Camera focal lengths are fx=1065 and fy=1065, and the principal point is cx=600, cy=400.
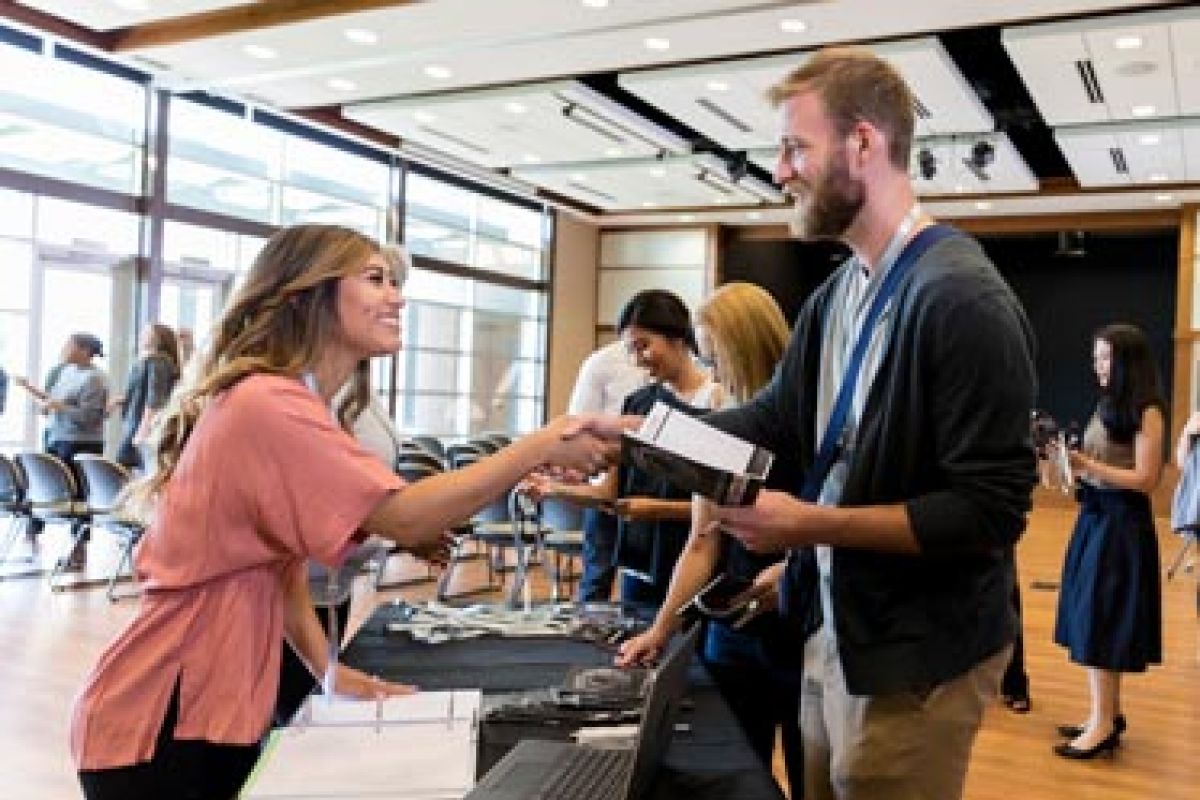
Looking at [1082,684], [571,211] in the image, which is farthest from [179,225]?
[1082,684]

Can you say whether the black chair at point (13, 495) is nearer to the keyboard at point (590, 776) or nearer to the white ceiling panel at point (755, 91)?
the white ceiling panel at point (755, 91)

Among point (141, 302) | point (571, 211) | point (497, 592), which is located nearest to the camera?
point (497, 592)

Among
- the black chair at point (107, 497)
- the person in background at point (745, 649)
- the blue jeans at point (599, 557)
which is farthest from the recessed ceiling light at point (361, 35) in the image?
the person in background at point (745, 649)

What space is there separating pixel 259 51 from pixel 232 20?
1.34 ft

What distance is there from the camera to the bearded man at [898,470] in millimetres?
1204

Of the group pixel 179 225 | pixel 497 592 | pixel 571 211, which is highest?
pixel 571 211

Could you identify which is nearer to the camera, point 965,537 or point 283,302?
point 965,537

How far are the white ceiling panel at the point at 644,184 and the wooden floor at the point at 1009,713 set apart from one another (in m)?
5.99

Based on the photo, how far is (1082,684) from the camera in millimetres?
4941

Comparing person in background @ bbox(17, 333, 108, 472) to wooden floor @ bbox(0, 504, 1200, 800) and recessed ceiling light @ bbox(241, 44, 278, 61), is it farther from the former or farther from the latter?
recessed ceiling light @ bbox(241, 44, 278, 61)

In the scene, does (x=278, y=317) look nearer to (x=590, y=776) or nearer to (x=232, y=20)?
(x=590, y=776)

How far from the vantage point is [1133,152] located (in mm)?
9820

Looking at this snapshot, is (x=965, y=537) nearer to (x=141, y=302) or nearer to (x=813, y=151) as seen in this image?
(x=813, y=151)

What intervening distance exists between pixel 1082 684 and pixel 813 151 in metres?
4.43
